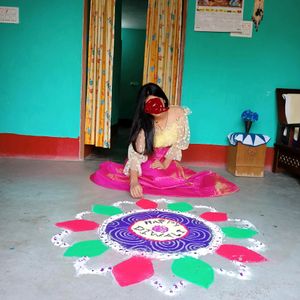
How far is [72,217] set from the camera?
2021mm

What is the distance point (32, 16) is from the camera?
3.45m

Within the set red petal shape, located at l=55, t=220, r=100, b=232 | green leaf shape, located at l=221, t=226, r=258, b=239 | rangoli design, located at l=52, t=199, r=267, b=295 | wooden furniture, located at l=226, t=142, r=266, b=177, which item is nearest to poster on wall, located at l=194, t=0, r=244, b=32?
wooden furniture, located at l=226, t=142, r=266, b=177

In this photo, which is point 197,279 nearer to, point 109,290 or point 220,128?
point 109,290

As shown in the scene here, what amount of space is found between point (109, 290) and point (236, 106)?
2.68 metres

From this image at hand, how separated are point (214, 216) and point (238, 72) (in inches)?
74.3

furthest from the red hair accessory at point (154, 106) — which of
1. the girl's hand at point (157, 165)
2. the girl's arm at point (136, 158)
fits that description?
the girl's hand at point (157, 165)

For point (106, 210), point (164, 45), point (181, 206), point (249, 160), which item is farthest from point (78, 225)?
point (164, 45)

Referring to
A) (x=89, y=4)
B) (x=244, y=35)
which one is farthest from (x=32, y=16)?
(x=244, y=35)

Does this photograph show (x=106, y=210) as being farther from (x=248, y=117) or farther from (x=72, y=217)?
(x=248, y=117)

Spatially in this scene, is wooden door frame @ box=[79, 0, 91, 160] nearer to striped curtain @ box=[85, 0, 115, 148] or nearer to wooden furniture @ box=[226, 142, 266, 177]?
striped curtain @ box=[85, 0, 115, 148]

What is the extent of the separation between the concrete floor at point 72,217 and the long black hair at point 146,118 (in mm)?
418

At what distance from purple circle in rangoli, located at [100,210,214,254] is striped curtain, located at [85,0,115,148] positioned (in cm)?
171

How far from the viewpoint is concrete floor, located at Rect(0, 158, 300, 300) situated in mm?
1298

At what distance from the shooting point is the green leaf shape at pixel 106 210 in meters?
2.11
